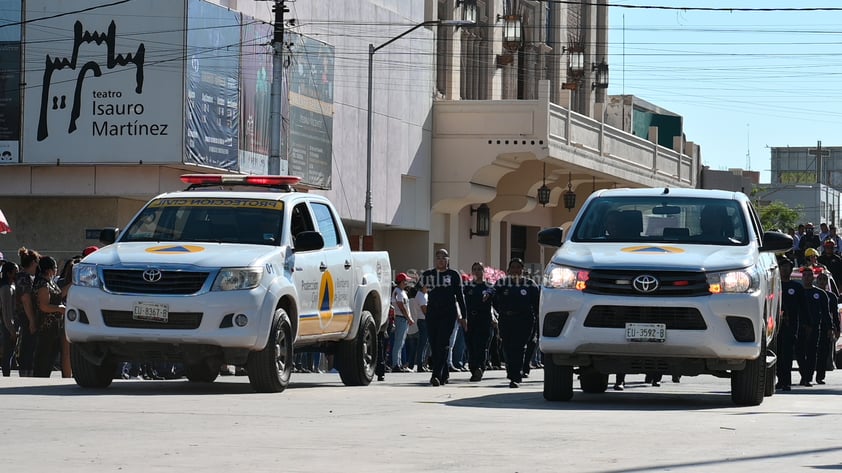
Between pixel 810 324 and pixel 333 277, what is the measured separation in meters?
7.17

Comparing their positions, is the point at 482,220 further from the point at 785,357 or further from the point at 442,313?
the point at 785,357

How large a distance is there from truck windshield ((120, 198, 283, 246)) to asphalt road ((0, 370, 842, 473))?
1484 mm

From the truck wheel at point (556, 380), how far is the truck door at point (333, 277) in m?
2.76

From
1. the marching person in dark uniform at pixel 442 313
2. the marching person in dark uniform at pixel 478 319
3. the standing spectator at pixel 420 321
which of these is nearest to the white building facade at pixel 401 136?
the standing spectator at pixel 420 321

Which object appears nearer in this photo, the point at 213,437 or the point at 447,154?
the point at 213,437

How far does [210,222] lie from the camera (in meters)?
16.4

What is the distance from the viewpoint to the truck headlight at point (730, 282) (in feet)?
48.0

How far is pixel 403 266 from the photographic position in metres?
43.7

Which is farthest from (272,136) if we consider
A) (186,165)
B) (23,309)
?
(23,309)

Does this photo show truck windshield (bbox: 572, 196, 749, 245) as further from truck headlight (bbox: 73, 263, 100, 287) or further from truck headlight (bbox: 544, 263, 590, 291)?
truck headlight (bbox: 73, 263, 100, 287)

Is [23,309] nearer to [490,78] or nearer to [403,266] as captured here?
[403,266]

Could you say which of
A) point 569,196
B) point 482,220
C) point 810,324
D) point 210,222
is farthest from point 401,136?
point 210,222

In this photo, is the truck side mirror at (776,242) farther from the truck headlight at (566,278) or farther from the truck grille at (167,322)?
the truck grille at (167,322)

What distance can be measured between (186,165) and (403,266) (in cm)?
1409
